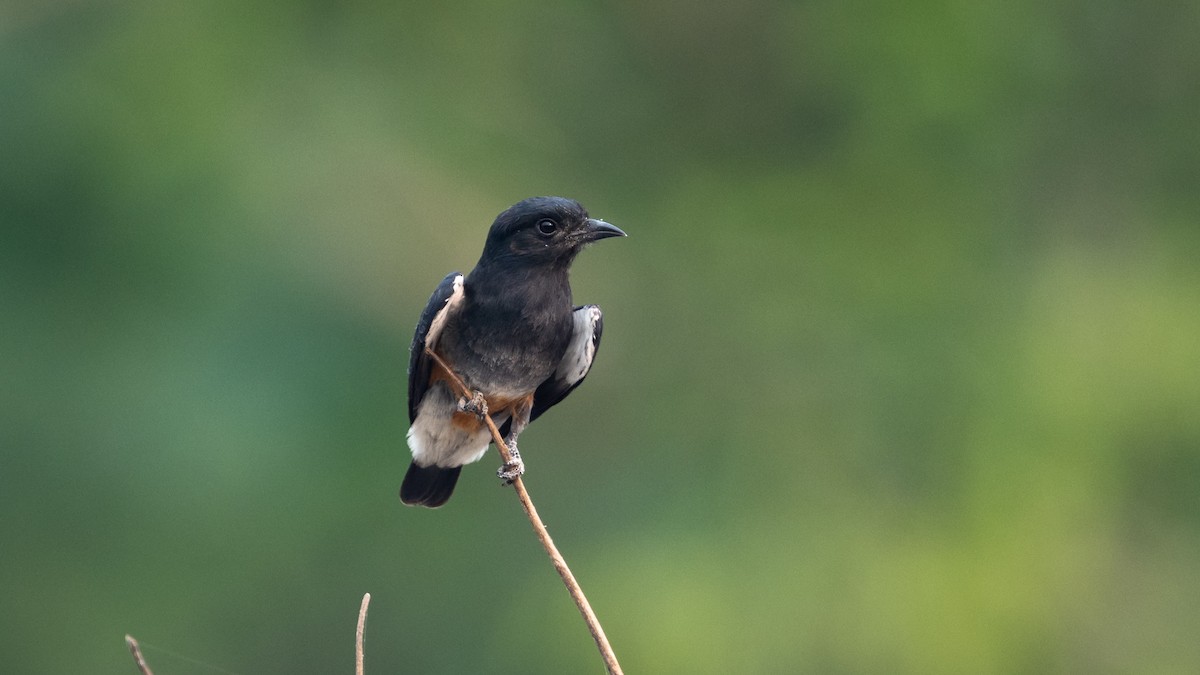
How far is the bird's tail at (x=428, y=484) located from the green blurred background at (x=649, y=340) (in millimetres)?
3290

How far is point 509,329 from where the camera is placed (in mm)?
4848

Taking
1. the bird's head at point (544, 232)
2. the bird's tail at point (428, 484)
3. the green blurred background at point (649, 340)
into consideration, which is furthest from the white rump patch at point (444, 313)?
the green blurred background at point (649, 340)

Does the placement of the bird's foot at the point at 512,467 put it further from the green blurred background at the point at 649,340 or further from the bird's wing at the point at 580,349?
the green blurred background at the point at 649,340

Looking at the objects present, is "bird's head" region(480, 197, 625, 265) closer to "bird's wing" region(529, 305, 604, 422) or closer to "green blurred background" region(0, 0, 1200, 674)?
"bird's wing" region(529, 305, 604, 422)

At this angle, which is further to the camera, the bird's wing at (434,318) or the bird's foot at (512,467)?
the bird's wing at (434,318)

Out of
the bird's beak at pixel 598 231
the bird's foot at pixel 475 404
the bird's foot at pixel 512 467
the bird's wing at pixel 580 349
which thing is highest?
the bird's beak at pixel 598 231


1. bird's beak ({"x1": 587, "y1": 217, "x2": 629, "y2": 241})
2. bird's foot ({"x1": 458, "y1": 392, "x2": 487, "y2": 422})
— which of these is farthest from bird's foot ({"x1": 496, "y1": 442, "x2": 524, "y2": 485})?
bird's beak ({"x1": 587, "y1": 217, "x2": 629, "y2": 241})

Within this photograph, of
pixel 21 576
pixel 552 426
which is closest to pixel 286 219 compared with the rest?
pixel 552 426

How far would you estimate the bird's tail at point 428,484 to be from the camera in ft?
18.0

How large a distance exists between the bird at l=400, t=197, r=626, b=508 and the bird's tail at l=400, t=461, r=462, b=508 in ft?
0.72

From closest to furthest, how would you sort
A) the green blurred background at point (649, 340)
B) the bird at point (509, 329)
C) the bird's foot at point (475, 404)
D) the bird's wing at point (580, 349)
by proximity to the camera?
1. the bird's foot at point (475, 404)
2. the bird at point (509, 329)
3. the bird's wing at point (580, 349)
4. the green blurred background at point (649, 340)

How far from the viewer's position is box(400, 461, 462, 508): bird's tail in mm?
5500

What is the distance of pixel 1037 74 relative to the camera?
12.4 metres

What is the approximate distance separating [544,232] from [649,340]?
6123 mm
